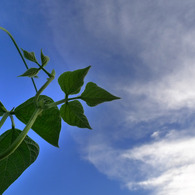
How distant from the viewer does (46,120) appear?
64 centimetres

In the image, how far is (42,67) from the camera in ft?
2.00

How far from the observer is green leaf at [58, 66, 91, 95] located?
60cm

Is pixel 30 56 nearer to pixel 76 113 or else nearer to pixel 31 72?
pixel 31 72

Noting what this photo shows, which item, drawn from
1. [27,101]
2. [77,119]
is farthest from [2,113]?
[77,119]

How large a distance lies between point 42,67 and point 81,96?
0.40 ft

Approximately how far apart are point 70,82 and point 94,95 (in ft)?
0.22

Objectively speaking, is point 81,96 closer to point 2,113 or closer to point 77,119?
point 77,119

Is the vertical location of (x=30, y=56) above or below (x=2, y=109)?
above

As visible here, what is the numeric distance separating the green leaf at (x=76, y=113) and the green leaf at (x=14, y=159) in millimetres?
121

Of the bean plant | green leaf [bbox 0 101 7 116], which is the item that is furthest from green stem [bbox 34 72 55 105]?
green leaf [bbox 0 101 7 116]

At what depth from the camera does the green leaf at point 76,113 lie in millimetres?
637

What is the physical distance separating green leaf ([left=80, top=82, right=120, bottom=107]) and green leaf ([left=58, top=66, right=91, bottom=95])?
25mm

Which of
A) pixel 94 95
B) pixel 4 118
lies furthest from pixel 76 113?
pixel 4 118

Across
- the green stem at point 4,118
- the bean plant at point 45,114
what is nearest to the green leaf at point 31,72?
the bean plant at point 45,114
